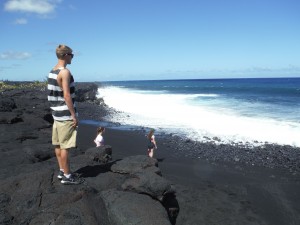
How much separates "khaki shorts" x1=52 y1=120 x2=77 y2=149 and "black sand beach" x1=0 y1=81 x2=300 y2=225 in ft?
2.58

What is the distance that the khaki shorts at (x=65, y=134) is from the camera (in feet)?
19.8

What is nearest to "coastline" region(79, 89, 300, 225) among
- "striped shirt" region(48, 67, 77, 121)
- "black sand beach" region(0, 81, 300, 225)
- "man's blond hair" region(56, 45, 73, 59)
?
"black sand beach" region(0, 81, 300, 225)

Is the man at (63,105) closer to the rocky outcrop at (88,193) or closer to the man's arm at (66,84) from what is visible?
the man's arm at (66,84)

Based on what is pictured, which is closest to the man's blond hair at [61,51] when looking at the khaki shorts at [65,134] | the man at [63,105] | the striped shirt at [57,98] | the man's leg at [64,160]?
the man at [63,105]

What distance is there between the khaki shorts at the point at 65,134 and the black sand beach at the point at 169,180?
787 mm

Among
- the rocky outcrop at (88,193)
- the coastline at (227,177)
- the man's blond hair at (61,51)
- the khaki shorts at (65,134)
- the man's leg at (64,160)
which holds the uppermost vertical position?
the man's blond hair at (61,51)

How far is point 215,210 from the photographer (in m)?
8.10

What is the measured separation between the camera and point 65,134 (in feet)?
19.9

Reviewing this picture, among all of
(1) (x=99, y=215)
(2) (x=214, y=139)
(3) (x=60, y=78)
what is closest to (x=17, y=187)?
(1) (x=99, y=215)

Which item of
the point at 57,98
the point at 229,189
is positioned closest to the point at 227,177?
the point at 229,189

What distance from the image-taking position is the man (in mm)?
5793

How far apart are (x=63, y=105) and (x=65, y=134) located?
1.82 feet

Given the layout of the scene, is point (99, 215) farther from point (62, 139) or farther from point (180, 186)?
point (180, 186)

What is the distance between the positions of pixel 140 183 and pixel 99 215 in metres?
1.37
